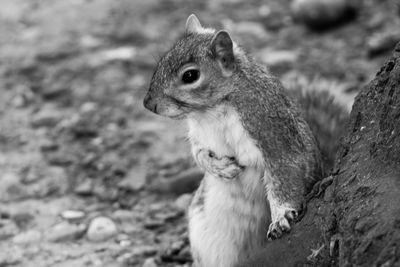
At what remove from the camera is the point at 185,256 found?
333cm

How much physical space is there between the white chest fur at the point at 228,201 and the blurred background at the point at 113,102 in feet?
1.34

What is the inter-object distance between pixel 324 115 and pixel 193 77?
0.79 metres

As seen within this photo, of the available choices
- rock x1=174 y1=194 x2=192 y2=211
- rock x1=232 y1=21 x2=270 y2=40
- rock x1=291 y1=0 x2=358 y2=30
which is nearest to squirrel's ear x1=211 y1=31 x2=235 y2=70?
rock x1=174 y1=194 x2=192 y2=211

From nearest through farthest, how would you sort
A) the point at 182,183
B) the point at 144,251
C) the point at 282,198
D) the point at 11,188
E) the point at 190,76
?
the point at 282,198 → the point at 190,76 → the point at 144,251 → the point at 182,183 → the point at 11,188

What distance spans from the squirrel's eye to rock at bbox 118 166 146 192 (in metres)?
1.30

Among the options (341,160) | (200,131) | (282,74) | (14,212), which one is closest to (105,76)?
(282,74)

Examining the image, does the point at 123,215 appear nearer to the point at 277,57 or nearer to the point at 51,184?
the point at 51,184

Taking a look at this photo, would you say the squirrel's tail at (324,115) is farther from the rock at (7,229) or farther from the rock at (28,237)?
the rock at (7,229)

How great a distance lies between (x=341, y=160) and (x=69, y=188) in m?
1.92

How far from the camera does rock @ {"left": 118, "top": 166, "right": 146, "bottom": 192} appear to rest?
394 cm

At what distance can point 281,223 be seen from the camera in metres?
2.54

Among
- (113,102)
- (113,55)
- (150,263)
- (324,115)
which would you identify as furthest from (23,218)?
(113,55)

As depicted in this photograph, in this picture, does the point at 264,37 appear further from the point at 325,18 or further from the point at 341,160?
the point at 341,160

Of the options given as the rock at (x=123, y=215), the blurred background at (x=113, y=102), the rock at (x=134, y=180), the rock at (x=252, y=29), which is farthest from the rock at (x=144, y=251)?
the rock at (x=252, y=29)
